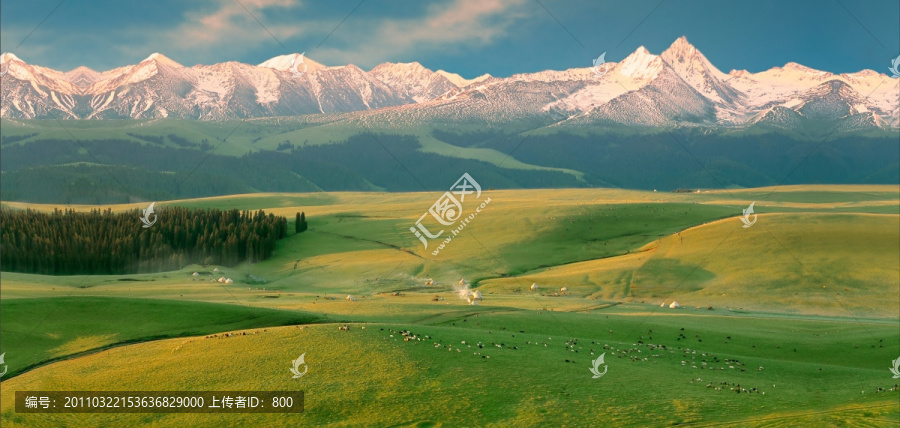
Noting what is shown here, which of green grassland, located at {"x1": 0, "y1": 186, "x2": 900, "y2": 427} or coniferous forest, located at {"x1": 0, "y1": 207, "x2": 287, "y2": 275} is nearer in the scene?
green grassland, located at {"x1": 0, "y1": 186, "x2": 900, "y2": 427}

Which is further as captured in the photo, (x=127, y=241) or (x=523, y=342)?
(x=127, y=241)

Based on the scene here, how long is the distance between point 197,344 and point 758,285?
1605 inches

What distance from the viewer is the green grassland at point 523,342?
14555 millimetres

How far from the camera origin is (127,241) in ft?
229

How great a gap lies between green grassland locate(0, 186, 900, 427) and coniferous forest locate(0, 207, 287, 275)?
2026cm

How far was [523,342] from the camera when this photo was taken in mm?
21359

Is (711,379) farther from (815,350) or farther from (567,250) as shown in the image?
(567,250)

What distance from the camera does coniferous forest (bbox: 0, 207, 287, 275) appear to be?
2566 inches

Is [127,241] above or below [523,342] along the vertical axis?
above

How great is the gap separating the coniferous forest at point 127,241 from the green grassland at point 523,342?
66.5 ft

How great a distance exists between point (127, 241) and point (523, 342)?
61014 millimetres

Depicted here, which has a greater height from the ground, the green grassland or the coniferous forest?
the coniferous forest

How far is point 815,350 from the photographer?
25.9 meters

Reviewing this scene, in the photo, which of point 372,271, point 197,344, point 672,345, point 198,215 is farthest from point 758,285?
point 198,215
